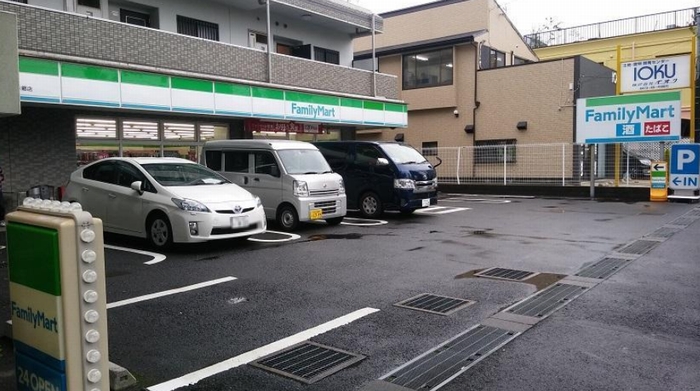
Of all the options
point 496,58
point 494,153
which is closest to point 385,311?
point 494,153

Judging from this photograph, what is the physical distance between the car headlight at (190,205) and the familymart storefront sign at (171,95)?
4.67 meters

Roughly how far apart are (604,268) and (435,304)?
2970mm

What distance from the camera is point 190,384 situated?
3.84 m

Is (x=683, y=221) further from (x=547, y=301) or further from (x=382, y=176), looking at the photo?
(x=547, y=301)

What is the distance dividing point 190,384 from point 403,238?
667cm

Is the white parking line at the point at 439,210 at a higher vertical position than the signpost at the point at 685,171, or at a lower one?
lower

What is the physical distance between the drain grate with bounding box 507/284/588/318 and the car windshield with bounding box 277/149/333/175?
627 centimetres

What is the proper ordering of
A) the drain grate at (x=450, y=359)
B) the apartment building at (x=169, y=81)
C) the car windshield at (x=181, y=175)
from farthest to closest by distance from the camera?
the apartment building at (x=169, y=81) < the car windshield at (x=181, y=175) < the drain grate at (x=450, y=359)

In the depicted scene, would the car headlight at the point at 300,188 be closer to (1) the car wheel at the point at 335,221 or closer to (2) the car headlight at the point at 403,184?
(1) the car wheel at the point at 335,221

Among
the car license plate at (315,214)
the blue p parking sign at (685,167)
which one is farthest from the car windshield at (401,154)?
the blue p parking sign at (685,167)

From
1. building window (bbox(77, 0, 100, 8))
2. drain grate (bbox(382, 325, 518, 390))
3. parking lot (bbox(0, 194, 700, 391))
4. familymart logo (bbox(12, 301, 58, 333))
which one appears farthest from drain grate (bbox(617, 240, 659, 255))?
building window (bbox(77, 0, 100, 8))

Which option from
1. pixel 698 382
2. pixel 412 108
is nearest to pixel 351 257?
pixel 698 382

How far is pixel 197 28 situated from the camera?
16.5 meters

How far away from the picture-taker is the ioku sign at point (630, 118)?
1630cm
